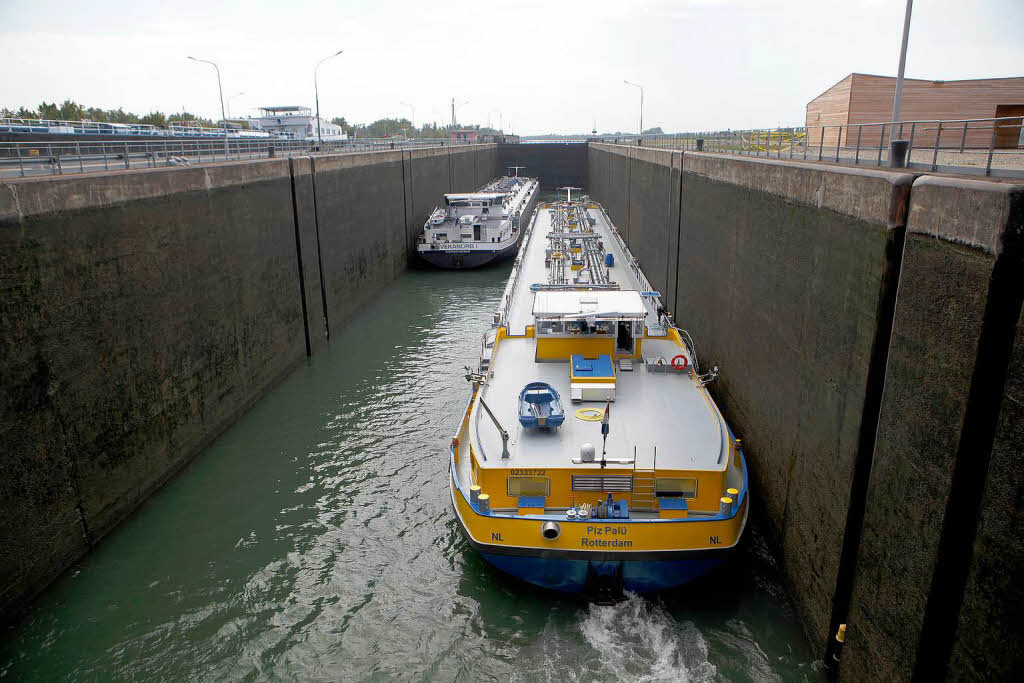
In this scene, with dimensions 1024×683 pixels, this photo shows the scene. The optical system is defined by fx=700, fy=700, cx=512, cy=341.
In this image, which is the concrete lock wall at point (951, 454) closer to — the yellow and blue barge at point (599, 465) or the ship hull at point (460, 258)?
the yellow and blue barge at point (599, 465)

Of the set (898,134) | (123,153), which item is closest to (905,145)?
(898,134)

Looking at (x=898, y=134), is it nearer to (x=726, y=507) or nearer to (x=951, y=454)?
(x=726, y=507)

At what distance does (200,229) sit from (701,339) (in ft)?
41.3

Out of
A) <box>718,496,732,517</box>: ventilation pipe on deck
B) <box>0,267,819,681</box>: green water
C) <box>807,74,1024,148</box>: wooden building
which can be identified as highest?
<box>807,74,1024,148</box>: wooden building

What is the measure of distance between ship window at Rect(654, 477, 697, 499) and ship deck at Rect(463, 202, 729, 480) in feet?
0.62

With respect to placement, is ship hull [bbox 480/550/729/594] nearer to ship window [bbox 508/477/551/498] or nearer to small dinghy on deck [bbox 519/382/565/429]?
ship window [bbox 508/477/551/498]

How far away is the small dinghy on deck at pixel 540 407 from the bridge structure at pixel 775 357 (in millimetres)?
3621

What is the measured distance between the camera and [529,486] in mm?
10625

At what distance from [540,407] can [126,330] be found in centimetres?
790

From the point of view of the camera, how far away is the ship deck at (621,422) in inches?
428

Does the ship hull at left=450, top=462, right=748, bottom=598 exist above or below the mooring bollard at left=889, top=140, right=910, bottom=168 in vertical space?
below

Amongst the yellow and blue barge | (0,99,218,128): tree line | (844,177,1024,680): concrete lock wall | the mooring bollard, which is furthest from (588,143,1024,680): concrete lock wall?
(0,99,218,128): tree line

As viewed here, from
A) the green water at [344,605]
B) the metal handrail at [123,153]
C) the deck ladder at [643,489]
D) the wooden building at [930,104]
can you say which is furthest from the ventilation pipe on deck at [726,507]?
the metal handrail at [123,153]

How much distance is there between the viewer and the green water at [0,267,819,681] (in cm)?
944
